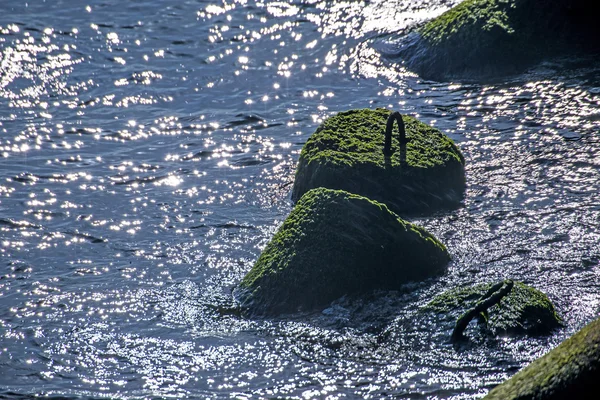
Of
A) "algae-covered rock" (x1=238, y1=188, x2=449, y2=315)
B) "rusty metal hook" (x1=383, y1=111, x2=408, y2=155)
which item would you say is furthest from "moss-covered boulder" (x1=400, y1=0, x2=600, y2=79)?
"algae-covered rock" (x1=238, y1=188, x2=449, y2=315)

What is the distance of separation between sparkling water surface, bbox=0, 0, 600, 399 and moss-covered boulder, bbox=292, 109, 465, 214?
0.32 m

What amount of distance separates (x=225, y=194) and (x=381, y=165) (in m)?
2.09

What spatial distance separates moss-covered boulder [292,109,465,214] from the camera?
353 inches

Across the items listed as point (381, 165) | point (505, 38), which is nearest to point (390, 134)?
point (381, 165)

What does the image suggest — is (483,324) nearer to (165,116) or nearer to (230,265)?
(230,265)

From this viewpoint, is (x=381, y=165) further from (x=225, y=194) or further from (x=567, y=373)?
(x=567, y=373)

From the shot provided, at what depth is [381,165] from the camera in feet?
29.7

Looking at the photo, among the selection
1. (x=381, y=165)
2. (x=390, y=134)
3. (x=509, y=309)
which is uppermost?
(x=390, y=134)

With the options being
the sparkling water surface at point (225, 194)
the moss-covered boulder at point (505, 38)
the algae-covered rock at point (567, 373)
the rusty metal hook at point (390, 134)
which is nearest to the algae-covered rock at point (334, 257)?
the sparkling water surface at point (225, 194)

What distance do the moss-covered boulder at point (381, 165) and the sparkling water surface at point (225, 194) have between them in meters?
0.32

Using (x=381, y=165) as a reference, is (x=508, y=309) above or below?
below

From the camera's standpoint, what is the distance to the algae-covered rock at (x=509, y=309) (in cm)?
626

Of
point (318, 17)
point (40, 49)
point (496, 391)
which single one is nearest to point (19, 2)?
point (40, 49)

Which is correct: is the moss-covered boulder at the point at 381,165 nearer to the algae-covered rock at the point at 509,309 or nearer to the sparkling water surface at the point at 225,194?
the sparkling water surface at the point at 225,194
